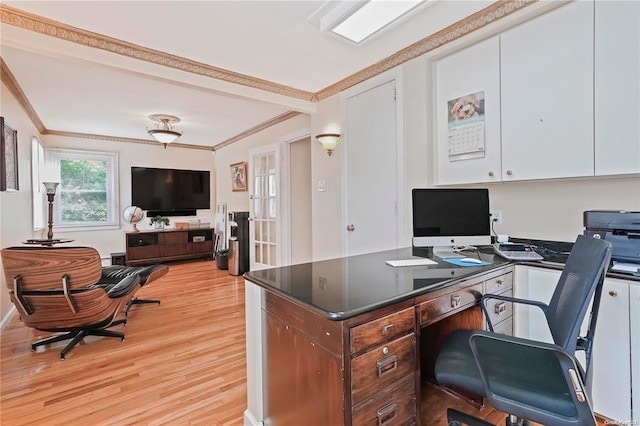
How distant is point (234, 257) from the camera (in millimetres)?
5086

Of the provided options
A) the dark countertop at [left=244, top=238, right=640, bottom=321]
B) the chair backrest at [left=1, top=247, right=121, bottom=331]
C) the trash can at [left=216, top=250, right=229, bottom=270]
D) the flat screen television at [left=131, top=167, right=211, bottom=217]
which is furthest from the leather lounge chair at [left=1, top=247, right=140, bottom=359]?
the flat screen television at [left=131, top=167, right=211, bottom=217]

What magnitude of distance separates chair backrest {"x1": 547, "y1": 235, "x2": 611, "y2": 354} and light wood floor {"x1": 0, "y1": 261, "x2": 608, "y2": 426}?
88 cm

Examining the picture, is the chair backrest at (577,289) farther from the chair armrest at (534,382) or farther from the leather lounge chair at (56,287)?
the leather lounge chair at (56,287)

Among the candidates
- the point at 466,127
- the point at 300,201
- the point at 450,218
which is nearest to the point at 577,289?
the point at 450,218

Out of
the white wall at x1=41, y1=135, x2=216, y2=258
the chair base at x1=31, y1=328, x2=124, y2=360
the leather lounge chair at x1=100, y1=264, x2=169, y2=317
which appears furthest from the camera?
the white wall at x1=41, y1=135, x2=216, y2=258

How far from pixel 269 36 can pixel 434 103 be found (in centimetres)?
142

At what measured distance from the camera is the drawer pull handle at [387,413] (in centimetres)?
111

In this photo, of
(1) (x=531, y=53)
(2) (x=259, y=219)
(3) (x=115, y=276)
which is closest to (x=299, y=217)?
(2) (x=259, y=219)

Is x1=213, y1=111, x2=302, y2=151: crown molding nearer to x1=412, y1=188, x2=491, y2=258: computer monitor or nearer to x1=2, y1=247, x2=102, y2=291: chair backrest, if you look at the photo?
x1=412, y1=188, x2=491, y2=258: computer monitor

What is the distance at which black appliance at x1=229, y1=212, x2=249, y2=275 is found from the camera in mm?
5070

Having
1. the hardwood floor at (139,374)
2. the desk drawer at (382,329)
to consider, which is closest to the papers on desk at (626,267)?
the desk drawer at (382,329)

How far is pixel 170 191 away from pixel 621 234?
22.1 feet

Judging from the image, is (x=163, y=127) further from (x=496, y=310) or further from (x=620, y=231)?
(x=620, y=231)

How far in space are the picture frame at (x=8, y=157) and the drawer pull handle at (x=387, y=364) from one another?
11.7ft
